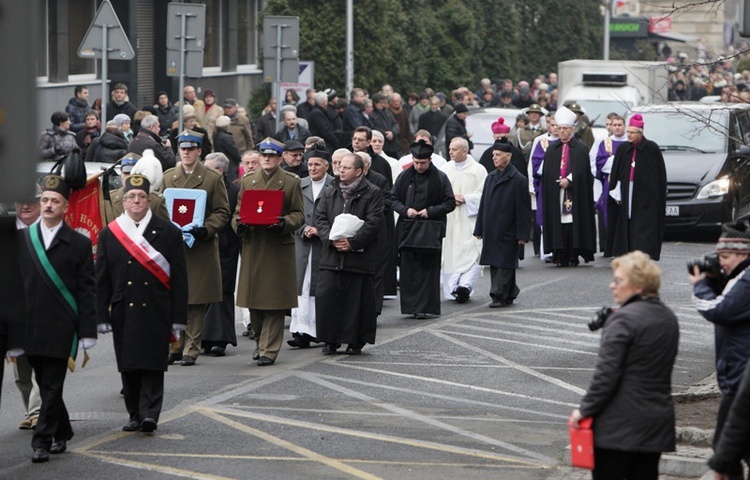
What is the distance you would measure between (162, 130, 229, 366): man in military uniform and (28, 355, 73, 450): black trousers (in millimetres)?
3520

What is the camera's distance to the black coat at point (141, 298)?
1026 centimetres

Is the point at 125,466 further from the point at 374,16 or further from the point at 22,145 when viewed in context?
the point at 374,16

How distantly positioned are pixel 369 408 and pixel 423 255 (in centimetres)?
506

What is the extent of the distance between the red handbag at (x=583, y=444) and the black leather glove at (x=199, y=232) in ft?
21.6

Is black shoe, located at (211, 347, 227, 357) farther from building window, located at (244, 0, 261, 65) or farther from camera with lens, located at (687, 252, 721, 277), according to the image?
building window, located at (244, 0, 261, 65)

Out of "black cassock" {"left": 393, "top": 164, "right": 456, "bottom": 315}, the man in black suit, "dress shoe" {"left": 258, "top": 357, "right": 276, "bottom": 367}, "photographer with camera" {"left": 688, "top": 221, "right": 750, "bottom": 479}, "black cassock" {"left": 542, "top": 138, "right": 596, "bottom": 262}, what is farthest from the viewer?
"black cassock" {"left": 542, "top": 138, "right": 596, "bottom": 262}

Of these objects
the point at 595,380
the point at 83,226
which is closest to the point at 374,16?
the point at 83,226

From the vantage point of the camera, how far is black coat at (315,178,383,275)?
13.7 metres

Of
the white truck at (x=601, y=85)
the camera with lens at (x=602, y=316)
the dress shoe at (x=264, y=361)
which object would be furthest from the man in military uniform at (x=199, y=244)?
the white truck at (x=601, y=85)

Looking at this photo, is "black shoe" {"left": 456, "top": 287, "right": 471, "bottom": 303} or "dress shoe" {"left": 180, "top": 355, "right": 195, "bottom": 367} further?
"black shoe" {"left": 456, "top": 287, "right": 471, "bottom": 303}

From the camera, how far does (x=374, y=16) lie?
38281 millimetres

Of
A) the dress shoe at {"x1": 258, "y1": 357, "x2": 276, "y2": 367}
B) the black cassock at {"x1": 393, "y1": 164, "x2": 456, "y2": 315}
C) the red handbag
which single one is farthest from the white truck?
the red handbag

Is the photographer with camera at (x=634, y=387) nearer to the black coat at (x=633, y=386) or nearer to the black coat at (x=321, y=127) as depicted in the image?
the black coat at (x=633, y=386)

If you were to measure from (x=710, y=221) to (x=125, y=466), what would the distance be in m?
15.3
